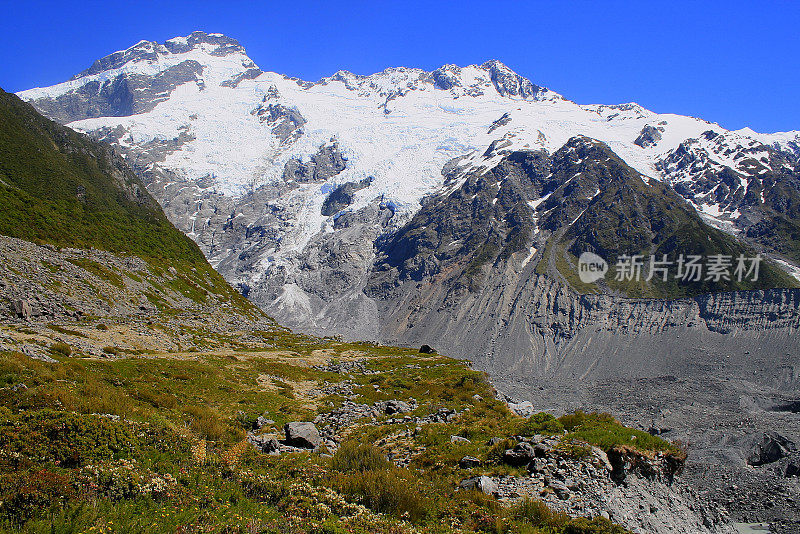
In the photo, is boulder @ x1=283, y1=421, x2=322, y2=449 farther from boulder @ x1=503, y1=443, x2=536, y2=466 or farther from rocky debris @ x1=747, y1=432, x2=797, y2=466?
rocky debris @ x1=747, y1=432, x2=797, y2=466

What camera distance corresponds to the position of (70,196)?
8762cm

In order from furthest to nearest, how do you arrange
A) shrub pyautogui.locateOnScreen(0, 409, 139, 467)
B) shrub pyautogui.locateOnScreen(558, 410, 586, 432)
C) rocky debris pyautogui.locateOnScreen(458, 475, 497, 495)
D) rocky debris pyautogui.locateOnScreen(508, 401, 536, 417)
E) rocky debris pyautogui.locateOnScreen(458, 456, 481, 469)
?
rocky debris pyautogui.locateOnScreen(508, 401, 536, 417) → shrub pyautogui.locateOnScreen(558, 410, 586, 432) → rocky debris pyautogui.locateOnScreen(458, 456, 481, 469) → rocky debris pyautogui.locateOnScreen(458, 475, 497, 495) → shrub pyautogui.locateOnScreen(0, 409, 139, 467)

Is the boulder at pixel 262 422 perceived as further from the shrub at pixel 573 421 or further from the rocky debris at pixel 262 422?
the shrub at pixel 573 421

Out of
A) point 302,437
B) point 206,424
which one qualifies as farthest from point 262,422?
point 206,424

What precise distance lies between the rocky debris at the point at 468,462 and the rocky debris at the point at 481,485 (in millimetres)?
1021

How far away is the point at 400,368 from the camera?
44.6 m

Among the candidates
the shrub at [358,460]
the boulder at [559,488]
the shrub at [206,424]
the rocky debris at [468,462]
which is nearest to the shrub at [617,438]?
the boulder at [559,488]

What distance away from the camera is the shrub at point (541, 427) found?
16.3 m

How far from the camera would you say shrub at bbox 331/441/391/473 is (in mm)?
13133

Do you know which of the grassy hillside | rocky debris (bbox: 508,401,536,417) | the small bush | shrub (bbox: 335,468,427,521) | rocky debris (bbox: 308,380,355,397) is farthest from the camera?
the grassy hillside

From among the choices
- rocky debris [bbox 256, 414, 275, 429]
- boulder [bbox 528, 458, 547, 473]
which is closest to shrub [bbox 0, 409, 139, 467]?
rocky debris [bbox 256, 414, 275, 429]

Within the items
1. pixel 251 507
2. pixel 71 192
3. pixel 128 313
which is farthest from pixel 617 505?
pixel 71 192

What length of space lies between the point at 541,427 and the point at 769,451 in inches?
1406

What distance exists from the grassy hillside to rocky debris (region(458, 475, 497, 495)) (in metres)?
63.9
